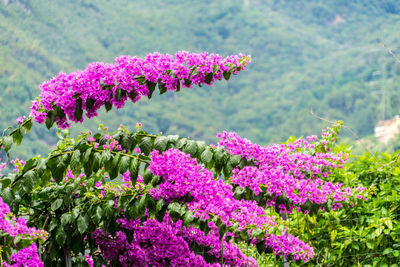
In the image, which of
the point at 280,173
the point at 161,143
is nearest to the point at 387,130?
the point at 280,173

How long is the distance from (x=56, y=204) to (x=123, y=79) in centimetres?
81

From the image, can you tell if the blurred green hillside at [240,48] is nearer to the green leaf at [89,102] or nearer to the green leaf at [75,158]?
the green leaf at [89,102]

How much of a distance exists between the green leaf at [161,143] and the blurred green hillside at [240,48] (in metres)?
34.7

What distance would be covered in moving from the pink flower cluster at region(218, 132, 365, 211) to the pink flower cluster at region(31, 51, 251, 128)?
0.39m

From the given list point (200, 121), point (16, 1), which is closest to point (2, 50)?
point (16, 1)

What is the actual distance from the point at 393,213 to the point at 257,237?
1939 millimetres

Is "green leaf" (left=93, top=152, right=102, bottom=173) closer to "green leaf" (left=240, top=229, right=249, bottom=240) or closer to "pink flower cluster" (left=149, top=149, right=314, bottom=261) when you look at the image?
"pink flower cluster" (left=149, top=149, right=314, bottom=261)

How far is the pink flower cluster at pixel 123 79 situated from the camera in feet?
10.6

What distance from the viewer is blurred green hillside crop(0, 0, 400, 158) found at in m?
48.8

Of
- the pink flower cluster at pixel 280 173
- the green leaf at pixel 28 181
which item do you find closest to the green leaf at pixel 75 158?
the green leaf at pixel 28 181

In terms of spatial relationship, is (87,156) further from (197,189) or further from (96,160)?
(197,189)

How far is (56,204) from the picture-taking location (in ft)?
10.8

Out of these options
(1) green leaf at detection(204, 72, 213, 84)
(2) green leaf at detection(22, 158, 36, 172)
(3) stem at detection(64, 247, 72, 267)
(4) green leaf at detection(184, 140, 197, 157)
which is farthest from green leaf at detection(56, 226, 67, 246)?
(1) green leaf at detection(204, 72, 213, 84)

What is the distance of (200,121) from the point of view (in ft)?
178
